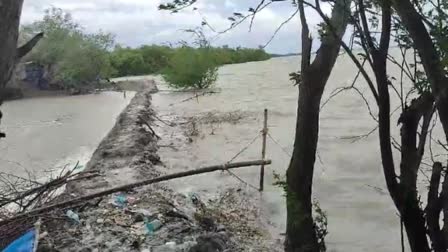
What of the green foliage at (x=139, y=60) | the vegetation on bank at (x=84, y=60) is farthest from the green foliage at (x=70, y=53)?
the green foliage at (x=139, y=60)

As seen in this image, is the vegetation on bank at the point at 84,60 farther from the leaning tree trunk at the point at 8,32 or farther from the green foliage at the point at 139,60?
the leaning tree trunk at the point at 8,32

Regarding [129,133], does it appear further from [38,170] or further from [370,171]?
[370,171]

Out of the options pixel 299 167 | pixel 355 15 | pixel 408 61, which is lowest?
pixel 299 167

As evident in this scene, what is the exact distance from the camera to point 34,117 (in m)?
31.7

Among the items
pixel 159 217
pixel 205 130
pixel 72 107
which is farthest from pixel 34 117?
pixel 159 217

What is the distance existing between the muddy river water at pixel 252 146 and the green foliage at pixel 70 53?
8.32 metres

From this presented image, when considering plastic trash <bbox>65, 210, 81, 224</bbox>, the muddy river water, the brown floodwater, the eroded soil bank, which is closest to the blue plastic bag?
the eroded soil bank

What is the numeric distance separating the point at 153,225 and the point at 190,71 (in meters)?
35.6

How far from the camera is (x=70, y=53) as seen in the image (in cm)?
4909

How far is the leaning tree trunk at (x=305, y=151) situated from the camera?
5379 mm

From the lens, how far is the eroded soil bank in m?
6.63

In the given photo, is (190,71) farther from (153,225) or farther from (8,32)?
(8,32)

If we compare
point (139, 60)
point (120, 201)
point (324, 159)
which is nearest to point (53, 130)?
point (324, 159)

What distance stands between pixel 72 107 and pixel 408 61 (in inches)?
1317
